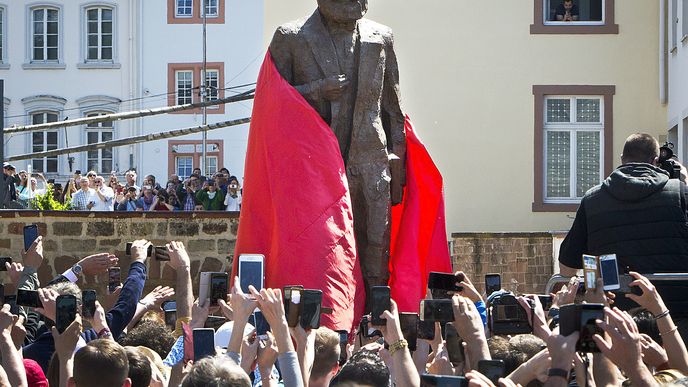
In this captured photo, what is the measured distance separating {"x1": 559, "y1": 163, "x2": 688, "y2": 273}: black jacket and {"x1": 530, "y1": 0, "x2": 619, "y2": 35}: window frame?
16283mm

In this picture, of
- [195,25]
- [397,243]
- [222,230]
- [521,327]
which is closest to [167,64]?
[195,25]

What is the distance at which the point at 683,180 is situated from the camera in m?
8.45

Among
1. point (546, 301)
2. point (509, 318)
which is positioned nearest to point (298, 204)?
point (546, 301)

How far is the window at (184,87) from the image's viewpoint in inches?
1698

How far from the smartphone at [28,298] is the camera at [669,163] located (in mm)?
3918

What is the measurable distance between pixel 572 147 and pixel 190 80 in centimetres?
2039

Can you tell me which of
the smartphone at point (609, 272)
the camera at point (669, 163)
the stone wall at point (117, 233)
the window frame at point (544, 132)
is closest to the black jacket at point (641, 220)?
the camera at point (669, 163)

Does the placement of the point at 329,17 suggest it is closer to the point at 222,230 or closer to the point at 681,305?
the point at 681,305

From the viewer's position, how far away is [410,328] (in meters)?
5.55

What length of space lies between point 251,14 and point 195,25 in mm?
1556

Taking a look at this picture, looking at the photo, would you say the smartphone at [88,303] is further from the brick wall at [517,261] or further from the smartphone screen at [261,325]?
the brick wall at [517,261]

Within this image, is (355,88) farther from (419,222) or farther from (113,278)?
(113,278)

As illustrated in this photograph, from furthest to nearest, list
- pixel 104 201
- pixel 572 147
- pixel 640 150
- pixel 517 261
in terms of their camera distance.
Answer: pixel 572 147 < pixel 104 201 < pixel 517 261 < pixel 640 150

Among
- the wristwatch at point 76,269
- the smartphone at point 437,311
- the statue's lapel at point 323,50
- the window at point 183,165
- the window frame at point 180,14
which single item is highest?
the window frame at point 180,14
